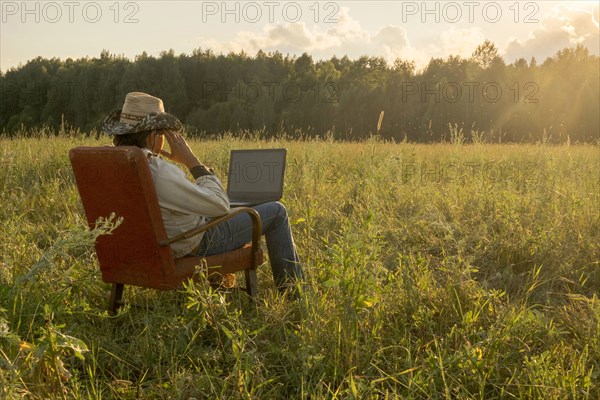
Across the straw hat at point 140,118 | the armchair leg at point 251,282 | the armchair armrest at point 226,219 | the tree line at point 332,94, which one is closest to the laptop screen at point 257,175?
the armchair armrest at point 226,219

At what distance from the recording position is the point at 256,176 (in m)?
4.21

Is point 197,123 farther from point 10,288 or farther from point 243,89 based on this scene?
point 10,288

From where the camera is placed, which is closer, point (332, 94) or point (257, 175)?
point (257, 175)

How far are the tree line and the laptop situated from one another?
57.7 feet

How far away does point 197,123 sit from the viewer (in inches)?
2137

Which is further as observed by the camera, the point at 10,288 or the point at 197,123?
the point at 197,123

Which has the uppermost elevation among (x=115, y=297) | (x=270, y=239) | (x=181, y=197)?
(x=181, y=197)

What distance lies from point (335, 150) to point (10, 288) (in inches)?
356

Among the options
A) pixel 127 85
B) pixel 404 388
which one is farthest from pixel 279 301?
pixel 127 85

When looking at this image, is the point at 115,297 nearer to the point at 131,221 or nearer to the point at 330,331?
the point at 131,221

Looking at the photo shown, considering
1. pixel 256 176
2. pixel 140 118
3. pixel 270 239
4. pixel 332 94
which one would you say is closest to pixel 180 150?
pixel 140 118

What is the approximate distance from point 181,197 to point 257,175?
906 mm

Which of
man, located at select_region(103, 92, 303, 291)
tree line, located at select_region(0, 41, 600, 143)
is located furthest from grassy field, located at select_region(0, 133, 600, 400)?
tree line, located at select_region(0, 41, 600, 143)

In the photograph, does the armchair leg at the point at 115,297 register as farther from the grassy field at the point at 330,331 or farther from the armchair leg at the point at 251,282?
the armchair leg at the point at 251,282
